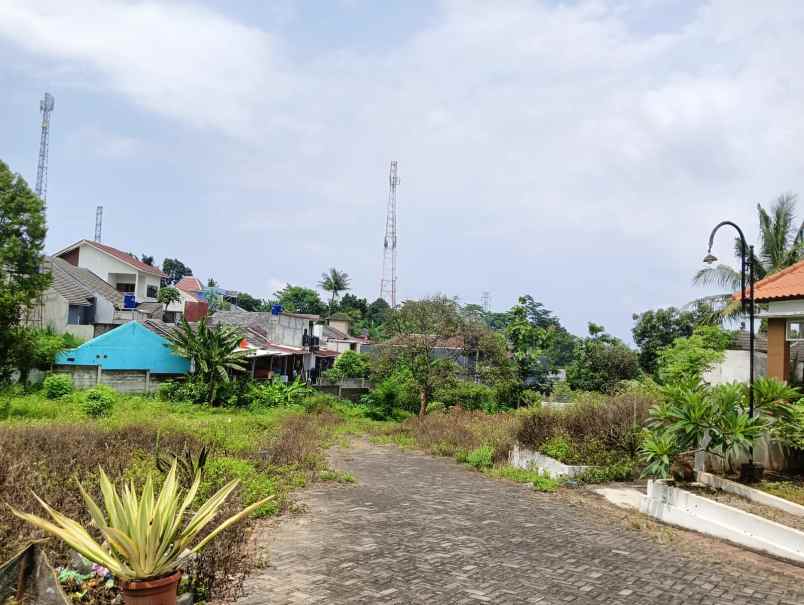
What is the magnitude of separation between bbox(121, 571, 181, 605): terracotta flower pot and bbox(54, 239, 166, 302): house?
136 feet

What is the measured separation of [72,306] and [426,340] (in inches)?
716

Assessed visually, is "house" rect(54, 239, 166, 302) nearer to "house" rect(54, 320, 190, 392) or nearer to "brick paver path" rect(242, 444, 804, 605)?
"house" rect(54, 320, 190, 392)

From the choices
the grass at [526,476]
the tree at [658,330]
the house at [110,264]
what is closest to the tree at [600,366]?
the tree at [658,330]

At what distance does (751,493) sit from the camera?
9.73m

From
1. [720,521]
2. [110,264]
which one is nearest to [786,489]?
[720,521]

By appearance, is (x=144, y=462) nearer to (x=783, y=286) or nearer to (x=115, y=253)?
(x=783, y=286)

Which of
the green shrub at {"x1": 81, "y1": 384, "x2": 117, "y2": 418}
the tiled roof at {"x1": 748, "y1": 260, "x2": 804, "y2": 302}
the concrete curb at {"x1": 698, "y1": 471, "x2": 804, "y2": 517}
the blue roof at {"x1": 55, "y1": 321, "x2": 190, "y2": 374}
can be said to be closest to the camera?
the concrete curb at {"x1": 698, "y1": 471, "x2": 804, "y2": 517}

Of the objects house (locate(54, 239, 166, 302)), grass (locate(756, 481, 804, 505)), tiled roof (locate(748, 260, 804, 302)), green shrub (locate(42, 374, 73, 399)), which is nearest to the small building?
tiled roof (locate(748, 260, 804, 302))

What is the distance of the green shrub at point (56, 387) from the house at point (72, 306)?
5.43 meters

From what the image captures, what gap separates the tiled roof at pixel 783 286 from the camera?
13331 millimetres

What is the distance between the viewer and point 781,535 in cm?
788

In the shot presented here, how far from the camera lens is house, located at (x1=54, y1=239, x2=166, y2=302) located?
138ft

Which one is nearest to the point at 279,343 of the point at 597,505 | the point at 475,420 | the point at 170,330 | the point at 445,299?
the point at 170,330

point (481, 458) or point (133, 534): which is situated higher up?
point (133, 534)
